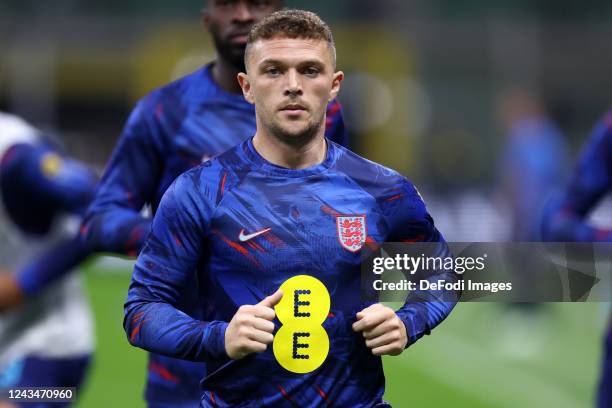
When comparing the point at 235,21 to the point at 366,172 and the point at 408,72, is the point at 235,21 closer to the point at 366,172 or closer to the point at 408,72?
the point at 366,172

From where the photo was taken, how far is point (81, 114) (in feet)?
76.8

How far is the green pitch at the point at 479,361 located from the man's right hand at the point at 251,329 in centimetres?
470

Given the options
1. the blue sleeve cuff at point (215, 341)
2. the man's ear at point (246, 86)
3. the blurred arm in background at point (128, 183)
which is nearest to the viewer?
the blue sleeve cuff at point (215, 341)

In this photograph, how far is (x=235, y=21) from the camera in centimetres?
444

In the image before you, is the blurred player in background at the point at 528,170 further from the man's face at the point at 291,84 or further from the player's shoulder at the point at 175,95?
the man's face at the point at 291,84

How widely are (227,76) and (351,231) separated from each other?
1.41 m

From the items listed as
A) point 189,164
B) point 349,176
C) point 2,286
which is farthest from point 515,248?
point 2,286

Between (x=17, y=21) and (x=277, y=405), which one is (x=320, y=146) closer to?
(x=277, y=405)

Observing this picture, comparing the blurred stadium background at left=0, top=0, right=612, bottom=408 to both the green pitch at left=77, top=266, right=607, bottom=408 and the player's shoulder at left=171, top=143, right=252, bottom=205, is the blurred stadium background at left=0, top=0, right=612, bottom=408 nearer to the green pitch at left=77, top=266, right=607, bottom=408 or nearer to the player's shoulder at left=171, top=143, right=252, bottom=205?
the green pitch at left=77, top=266, right=607, bottom=408

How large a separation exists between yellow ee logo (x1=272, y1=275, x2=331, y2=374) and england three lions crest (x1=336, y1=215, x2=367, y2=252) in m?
0.12

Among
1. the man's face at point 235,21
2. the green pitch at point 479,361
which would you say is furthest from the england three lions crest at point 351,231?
the green pitch at point 479,361

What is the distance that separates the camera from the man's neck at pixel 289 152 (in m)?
3.29

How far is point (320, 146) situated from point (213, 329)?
559 millimetres

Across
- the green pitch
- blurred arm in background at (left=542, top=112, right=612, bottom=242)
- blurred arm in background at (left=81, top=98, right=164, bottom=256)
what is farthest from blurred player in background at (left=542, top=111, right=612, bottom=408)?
the green pitch
